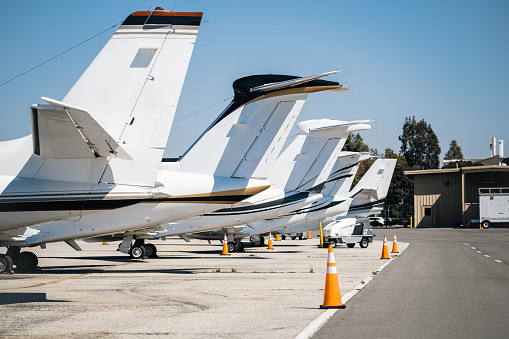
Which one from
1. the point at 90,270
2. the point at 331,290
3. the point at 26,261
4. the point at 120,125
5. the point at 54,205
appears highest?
the point at 120,125

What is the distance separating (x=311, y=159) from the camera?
26.7 metres

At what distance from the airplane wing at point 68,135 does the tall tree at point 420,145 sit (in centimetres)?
11869

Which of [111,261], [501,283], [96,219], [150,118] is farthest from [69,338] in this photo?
[111,261]

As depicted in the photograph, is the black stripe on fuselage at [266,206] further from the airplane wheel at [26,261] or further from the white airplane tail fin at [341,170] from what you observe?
the white airplane tail fin at [341,170]

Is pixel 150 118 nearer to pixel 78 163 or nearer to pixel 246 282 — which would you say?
pixel 78 163

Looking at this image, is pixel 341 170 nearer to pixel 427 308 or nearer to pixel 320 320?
pixel 427 308

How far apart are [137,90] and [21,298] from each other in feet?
15.6

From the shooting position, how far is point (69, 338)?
754 cm

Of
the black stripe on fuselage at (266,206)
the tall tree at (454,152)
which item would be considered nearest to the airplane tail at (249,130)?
the black stripe on fuselage at (266,206)

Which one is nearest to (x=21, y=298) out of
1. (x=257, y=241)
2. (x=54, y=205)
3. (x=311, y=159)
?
(x=54, y=205)

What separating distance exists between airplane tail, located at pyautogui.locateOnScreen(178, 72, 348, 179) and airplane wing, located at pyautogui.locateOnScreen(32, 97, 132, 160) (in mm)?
5614

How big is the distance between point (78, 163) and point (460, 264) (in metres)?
13.9

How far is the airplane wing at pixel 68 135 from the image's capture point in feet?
33.1

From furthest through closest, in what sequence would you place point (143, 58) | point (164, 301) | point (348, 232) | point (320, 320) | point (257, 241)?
1. point (257, 241)
2. point (348, 232)
3. point (143, 58)
4. point (164, 301)
5. point (320, 320)
